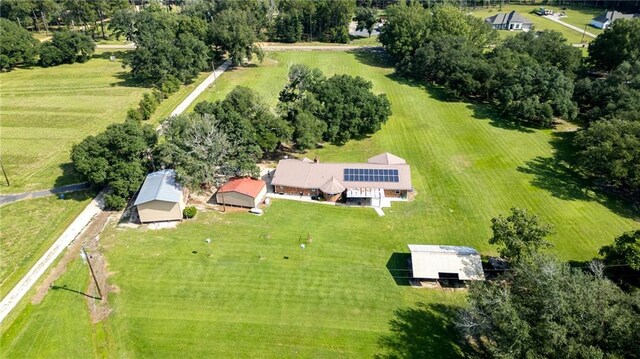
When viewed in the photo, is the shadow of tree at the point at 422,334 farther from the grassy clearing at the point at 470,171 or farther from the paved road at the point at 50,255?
the paved road at the point at 50,255

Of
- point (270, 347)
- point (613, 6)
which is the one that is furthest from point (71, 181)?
point (613, 6)

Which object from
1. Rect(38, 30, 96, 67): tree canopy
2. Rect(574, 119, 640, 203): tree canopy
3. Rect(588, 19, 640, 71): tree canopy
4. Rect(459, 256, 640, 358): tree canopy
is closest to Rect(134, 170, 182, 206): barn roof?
Rect(459, 256, 640, 358): tree canopy

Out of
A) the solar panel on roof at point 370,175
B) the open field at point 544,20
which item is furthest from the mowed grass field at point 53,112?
the open field at point 544,20

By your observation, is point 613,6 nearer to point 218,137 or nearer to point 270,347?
point 218,137

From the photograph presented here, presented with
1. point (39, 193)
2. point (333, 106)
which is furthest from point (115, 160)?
point (333, 106)

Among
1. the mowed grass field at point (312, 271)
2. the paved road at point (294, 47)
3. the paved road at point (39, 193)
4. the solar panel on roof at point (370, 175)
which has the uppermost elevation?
the paved road at point (294, 47)

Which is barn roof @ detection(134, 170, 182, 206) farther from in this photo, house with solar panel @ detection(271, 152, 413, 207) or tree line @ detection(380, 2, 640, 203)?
tree line @ detection(380, 2, 640, 203)

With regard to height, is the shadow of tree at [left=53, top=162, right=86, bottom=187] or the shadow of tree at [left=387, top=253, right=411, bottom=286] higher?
the shadow of tree at [left=53, top=162, right=86, bottom=187]

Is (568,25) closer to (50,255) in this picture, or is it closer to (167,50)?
(167,50)
